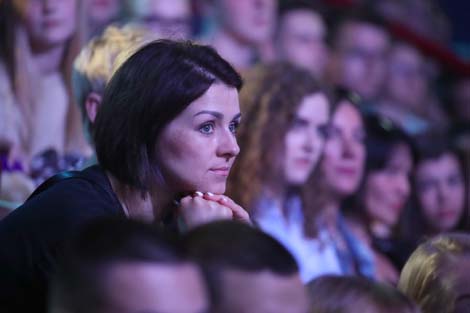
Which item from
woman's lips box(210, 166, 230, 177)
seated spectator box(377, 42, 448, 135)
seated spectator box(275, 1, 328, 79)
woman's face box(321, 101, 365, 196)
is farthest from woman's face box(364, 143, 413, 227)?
woman's lips box(210, 166, 230, 177)

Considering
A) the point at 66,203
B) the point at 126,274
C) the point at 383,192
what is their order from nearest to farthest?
the point at 126,274 < the point at 66,203 < the point at 383,192

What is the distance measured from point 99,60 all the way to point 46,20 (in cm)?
55

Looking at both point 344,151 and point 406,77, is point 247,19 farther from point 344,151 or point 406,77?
point 406,77

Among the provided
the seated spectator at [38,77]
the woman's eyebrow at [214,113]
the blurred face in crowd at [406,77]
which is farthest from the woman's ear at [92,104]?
the blurred face in crowd at [406,77]

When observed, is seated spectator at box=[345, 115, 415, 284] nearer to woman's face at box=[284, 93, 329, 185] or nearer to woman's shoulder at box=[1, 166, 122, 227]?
woman's face at box=[284, 93, 329, 185]

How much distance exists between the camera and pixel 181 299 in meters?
1.29

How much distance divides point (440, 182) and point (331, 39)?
2.80 feet

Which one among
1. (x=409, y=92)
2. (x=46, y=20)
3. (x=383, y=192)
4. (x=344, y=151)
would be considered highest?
(x=46, y=20)

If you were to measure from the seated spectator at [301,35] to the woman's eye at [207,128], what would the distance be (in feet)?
7.42

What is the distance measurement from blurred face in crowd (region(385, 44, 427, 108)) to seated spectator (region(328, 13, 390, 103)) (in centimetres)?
11

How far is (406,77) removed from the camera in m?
5.14

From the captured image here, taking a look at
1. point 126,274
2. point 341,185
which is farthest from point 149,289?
point 341,185

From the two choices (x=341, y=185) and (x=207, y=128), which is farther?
(x=341, y=185)

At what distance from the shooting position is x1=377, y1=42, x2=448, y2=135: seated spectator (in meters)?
5.03
